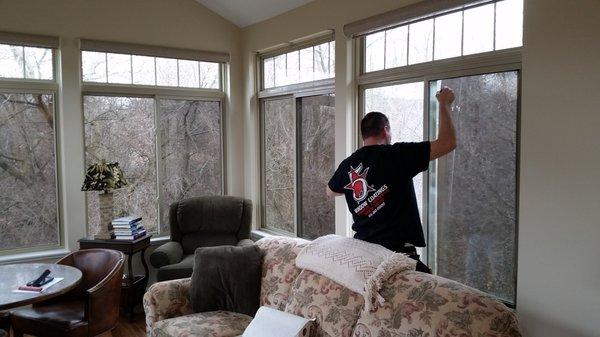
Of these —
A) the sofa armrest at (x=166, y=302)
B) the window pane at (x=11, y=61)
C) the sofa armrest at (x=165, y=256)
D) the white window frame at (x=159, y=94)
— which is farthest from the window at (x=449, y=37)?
the window pane at (x=11, y=61)

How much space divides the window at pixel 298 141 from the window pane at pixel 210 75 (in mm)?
499

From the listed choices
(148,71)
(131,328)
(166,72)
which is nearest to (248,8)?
(166,72)

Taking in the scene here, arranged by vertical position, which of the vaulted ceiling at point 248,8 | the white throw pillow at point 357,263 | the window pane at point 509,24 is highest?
the vaulted ceiling at point 248,8

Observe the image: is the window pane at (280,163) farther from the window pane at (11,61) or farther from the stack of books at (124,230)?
the window pane at (11,61)

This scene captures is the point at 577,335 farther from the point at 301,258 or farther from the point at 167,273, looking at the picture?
the point at 167,273

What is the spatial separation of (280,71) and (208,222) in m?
1.63

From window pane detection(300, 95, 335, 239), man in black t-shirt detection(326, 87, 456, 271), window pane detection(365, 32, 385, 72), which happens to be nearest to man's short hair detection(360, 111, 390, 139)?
man in black t-shirt detection(326, 87, 456, 271)

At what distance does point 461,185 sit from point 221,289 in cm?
160

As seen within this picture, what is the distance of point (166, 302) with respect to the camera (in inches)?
108

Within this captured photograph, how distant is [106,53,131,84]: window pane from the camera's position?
14.0ft

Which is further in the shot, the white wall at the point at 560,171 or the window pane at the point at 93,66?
the window pane at the point at 93,66

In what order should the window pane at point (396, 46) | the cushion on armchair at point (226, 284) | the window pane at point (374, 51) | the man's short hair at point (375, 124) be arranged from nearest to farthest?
the man's short hair at point (375, 124) < the cushion on armchair at point (226, 284) < the window pane at point (396, 46) < the window pane at point (374, 51)

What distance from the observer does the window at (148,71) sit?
13.8 feet

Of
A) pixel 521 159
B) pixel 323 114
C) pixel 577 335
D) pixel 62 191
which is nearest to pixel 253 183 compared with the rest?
pixel 323 114
